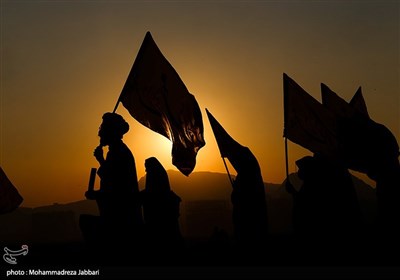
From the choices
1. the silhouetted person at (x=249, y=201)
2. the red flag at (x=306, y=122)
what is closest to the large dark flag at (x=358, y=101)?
the red flag at (x=306, y=122)

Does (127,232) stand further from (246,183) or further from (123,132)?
(246,183)

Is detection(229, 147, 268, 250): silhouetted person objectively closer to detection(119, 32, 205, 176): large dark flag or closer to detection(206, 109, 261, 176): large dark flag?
detection(206, 109, 261, 176): large dark flag

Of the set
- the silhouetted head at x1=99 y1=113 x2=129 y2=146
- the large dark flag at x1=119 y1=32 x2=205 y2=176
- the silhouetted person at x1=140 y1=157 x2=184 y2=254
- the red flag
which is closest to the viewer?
the silhouetted head at x1=99 y1=113 x2=129 y2=146

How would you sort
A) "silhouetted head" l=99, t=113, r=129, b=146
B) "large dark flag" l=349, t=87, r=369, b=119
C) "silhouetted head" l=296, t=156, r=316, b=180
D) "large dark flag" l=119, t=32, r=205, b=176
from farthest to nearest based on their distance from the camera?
"large dark flag" l=349, t=87, r=369, b=119 < "silhouetted head" l=296, t=156, r=316, b=180 < "large dark flag" l=119, t=32, r=205, b=176 < "silhouetted head" l=99, t=113, r=129, b=146

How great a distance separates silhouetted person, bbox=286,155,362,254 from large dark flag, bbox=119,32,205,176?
2742 mm

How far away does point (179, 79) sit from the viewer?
44.3 ft

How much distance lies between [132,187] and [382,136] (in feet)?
15.0

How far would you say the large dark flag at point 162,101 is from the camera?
497 inches

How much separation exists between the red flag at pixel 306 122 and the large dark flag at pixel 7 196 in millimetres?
12191

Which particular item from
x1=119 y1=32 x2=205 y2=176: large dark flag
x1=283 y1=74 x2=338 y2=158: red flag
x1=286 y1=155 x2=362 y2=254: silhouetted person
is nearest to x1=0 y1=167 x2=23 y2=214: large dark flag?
x1=119 y1=32 x2=205 y2=176: large dark flag

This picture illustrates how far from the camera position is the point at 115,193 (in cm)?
933

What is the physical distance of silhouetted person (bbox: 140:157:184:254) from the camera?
11062 millimetres

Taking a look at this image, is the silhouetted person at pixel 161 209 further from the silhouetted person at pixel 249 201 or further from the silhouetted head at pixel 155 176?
the silhouetted person at pixel 249 201

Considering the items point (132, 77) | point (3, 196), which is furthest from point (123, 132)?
point (3, 196)
